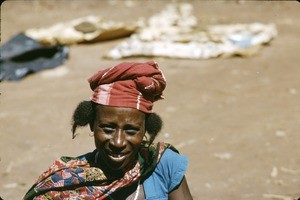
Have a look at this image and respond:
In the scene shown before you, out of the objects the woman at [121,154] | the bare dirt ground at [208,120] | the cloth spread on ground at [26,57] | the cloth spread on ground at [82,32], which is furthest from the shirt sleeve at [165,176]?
the cloth spread on ground at [82,32]

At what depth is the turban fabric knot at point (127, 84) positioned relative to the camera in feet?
7.72

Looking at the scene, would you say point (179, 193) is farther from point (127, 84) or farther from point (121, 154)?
point (127, 84)

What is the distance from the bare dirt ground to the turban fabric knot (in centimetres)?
182

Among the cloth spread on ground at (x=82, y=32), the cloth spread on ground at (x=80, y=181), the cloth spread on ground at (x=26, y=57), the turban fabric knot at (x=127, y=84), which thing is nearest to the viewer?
the turban fabric knot at (x=127, y=84)

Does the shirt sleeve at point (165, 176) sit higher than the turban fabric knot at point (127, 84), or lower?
lower

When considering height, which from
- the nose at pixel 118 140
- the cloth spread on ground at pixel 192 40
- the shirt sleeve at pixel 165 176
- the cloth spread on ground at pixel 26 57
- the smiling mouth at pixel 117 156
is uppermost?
the nose at pixel 118 140

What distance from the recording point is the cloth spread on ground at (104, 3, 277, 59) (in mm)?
7809

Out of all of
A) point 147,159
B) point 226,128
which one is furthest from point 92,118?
point 226,128

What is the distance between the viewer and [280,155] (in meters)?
4.59

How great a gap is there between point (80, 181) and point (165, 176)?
0.43 m

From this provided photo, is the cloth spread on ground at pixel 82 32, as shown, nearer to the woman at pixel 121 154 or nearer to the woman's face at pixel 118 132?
the woman at pixel 121 154

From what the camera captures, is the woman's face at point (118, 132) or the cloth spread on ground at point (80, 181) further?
the cloth spread on ground at point (80, 181)

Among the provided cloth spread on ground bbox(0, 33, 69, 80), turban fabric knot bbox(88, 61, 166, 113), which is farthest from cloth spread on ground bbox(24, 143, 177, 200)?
cloth spread on ground bbox(0, 33, 69, 80)

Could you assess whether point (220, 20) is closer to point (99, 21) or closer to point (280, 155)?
point (99, 21)
